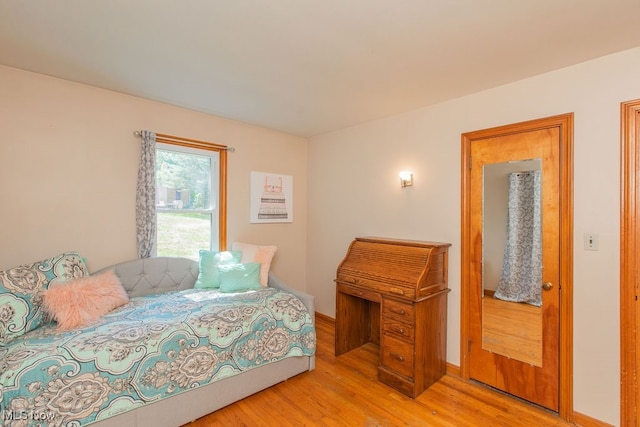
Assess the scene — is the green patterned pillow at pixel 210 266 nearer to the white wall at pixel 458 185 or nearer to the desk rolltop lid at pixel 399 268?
the desk rolltop lid at pixel 399 268

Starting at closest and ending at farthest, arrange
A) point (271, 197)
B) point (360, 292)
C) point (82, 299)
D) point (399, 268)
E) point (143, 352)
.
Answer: point (143, 352) → point (82, 299) → point (399, 268) → point (360, 292) → point (271, 197)

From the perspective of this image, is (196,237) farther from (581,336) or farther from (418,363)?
(581,336)

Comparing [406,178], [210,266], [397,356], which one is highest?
[406,178]

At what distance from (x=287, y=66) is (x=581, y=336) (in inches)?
111

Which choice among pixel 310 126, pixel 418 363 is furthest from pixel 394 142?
pixel 418 363

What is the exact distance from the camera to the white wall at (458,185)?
200cm

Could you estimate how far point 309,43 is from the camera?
1.89 meters

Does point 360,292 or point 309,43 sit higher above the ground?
point 309,43

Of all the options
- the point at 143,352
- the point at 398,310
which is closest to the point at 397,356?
the point at 398,310

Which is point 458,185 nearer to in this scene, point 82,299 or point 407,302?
point 407,302

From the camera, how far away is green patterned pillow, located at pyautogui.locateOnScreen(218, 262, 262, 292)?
2.87 metres

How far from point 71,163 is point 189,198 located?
1.03 metres

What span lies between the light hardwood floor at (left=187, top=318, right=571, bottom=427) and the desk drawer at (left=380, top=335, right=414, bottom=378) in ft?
0.59

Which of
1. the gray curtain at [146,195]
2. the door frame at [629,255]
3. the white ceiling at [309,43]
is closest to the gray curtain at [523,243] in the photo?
the door frame at [629,255]
